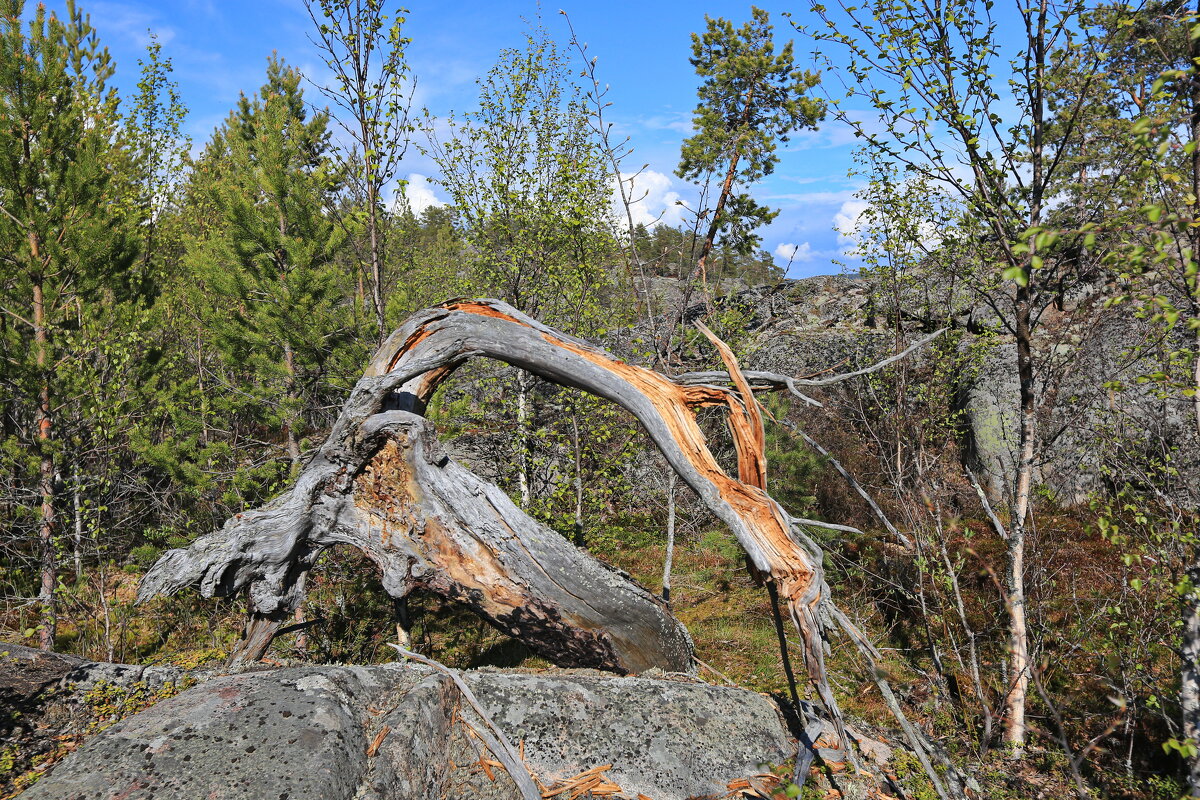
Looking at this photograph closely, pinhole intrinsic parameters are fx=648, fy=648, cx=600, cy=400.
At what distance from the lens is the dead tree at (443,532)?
4.46 metres

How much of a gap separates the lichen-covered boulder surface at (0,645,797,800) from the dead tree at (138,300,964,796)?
49 cm

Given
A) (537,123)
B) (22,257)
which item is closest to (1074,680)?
(537,123)

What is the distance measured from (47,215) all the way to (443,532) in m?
8.01

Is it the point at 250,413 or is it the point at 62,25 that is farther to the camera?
the point at 250,413

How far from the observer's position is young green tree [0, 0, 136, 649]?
323 inches

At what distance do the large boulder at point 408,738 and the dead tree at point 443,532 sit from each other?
61 centimetres

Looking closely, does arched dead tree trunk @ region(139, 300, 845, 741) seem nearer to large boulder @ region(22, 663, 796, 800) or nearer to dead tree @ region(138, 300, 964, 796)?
dead tree @ region(138, 300, 964, 796)

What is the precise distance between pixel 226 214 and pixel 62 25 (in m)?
2.86

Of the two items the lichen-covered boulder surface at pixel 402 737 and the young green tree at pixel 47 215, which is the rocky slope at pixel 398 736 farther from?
the young green tree at pixel 47 215

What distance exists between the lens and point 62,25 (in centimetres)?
855

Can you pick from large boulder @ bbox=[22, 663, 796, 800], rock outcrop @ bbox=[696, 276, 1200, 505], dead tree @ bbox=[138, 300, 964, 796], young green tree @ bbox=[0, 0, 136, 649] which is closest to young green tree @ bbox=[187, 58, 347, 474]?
young green tree @ bbox=[0, 0, 136, 649]

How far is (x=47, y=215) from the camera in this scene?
334 inches

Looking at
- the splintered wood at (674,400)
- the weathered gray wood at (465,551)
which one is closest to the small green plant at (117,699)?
Answer: the weathered gray wood at (465,551)

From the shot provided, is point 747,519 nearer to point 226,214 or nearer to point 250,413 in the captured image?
point 226,214
